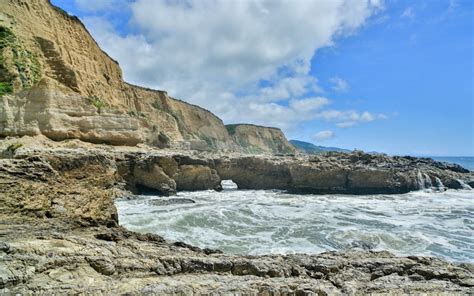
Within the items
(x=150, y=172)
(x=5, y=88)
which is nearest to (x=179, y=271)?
(x=150, y=172)

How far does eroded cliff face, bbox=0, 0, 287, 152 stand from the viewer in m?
21.2

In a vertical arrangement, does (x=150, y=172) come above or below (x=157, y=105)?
below

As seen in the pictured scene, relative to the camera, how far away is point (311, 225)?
13.2m

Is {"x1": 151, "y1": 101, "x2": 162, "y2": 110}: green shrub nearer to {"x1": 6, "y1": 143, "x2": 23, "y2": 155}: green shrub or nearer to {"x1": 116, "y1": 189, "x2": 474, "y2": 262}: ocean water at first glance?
{"x1": 6, "y1": 143, "x2": 23, "y2": 155}: green shrub

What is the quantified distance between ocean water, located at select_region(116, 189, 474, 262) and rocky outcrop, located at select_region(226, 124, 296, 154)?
63180mm

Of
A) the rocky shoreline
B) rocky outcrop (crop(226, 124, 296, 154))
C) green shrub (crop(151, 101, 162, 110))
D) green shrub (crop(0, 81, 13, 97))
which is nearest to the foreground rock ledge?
the rocky shoreline

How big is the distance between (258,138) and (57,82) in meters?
67.0

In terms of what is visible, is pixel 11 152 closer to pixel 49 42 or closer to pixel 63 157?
pixel 63 157

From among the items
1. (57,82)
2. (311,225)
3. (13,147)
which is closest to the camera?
(311,225)

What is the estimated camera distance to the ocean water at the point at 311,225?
10.4m

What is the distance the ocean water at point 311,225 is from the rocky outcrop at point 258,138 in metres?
63.2

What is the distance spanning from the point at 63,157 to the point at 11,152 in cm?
221

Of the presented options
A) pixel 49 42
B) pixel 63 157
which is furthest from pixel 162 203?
pixel 49 42

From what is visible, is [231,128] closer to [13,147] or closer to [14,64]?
[14,64]
